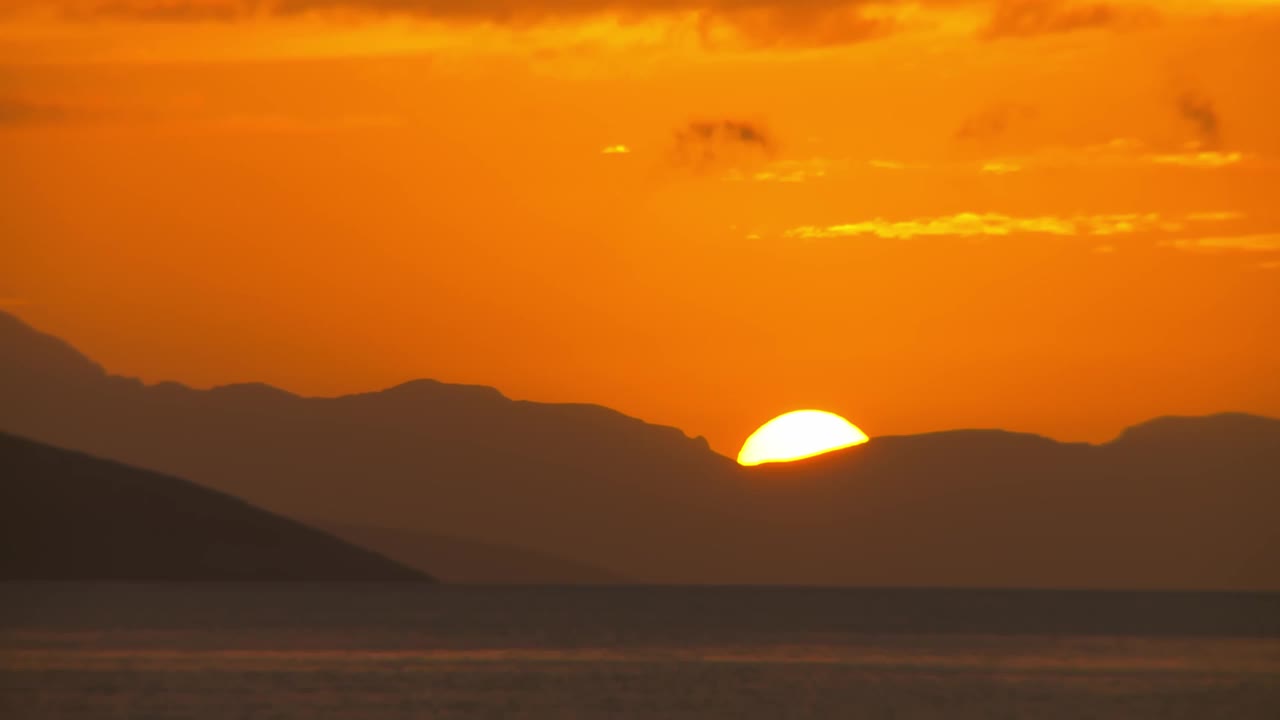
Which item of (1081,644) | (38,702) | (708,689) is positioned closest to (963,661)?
(1081,644)

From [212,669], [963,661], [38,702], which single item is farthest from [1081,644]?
[38,702]

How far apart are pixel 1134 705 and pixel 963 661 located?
40.5m

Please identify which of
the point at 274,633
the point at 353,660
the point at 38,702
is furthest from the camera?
the point at 274,633

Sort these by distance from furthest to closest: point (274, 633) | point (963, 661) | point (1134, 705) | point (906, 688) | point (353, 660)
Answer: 1. point (274, 633)
2. point (963, 661)
3. point (353, 660)
4. point (906, 688)
5. point (1134, 705)

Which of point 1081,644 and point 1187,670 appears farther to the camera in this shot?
point 1081,644

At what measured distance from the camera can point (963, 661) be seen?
136750 millimetres

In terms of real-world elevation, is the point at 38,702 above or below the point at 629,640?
below

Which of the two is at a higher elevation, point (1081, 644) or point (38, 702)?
point (1081, 644)

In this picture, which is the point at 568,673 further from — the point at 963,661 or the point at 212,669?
the point at 963,661

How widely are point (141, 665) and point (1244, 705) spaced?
60.4m

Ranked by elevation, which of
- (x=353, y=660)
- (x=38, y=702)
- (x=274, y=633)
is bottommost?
(x=38, y=702)

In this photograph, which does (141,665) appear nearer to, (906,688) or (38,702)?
(38,702)

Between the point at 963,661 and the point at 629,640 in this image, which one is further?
the point at 629,640

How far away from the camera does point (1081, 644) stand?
531 ft
